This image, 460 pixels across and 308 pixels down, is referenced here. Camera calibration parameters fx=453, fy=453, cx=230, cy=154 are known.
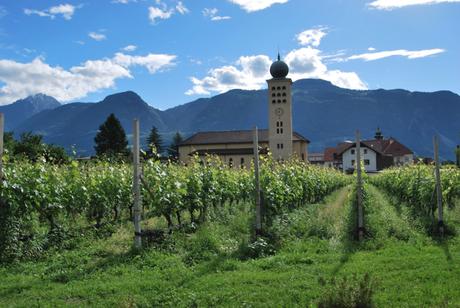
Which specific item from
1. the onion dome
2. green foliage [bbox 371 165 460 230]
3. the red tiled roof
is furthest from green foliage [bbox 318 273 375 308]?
the red tiled roof

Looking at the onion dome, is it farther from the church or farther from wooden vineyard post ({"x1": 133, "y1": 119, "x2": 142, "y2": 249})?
wooden vineyard post ({"x1": 133, "y1": 119, "x2": 142, "y2": 249})

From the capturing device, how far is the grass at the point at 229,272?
586 centimetres

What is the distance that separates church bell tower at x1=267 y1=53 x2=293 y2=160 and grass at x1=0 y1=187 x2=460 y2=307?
2143 inches

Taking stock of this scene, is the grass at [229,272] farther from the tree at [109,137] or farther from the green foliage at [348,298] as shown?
the tree at [109,137]

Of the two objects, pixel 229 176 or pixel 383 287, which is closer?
pixel 383 287

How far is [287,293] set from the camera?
6039 millimetres

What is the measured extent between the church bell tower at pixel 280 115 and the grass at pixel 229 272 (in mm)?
54444

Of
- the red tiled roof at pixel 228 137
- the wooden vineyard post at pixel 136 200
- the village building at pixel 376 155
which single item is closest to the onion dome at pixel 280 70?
the red tiled roof at pixel 228 137

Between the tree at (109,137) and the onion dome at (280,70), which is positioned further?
the onion dome at (280,70)

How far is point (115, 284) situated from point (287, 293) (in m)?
2.42

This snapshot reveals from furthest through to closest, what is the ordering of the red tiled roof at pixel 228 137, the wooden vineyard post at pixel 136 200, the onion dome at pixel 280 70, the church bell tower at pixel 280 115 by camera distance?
the red tiled roof at pixel 228 137, the onion dome at pixel 280 70, the church bell tower at pixel 280 115, the wooden vineyard post at pixel 136 200

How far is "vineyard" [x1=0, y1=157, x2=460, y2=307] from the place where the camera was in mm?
5998

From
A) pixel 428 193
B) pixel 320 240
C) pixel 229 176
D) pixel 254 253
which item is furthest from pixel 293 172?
pixel 254 253

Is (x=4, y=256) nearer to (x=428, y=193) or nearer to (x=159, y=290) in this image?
(x=159, y=290)
